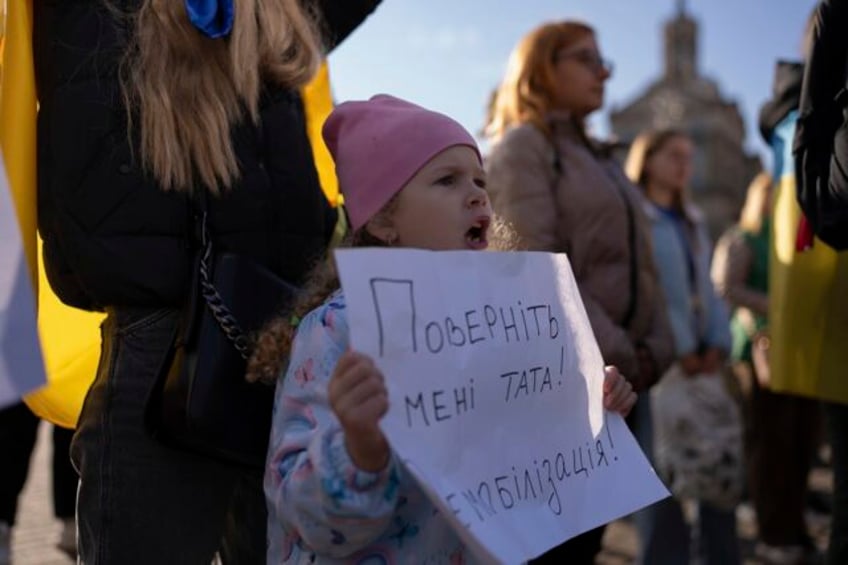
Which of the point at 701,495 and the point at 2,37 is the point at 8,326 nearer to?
the point at 2,37

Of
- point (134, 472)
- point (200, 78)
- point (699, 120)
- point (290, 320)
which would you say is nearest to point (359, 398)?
point (290, 320)

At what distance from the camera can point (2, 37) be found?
1.99 meters

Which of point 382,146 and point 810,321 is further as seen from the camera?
point 810,321

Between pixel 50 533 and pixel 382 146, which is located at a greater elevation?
pixel 382 146

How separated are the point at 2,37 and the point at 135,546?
0.98 m

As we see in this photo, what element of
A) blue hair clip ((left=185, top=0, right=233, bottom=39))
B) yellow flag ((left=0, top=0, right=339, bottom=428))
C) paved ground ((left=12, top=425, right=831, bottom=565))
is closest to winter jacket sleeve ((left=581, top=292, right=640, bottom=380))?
yellow flag ((left=0, top=0, right=339, bottom=428))

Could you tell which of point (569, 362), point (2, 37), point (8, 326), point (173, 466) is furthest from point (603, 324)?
point (8, 326)

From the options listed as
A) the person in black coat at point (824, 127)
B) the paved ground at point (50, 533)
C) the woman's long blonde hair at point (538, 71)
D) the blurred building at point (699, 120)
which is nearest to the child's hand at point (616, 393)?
the person in black coat at point (824, 127)

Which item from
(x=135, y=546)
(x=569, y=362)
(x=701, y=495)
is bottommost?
(x=701, y=495)

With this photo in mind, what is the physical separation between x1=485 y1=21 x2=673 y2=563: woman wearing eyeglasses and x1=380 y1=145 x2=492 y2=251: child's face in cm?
130

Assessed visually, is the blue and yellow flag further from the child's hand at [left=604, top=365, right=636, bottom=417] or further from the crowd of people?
the child's hand at [left=604, top=365, right=636, bottom=417]

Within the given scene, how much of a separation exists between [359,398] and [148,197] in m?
0.73

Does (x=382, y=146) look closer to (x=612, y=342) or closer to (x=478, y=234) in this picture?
(x=478, y=234)

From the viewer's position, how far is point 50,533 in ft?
16.3
